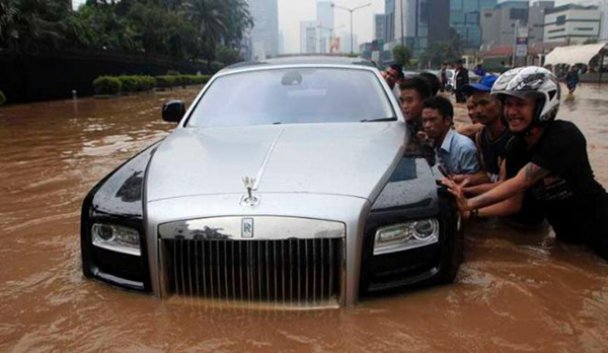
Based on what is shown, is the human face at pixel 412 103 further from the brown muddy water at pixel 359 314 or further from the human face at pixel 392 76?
the human face at pixel 392 76

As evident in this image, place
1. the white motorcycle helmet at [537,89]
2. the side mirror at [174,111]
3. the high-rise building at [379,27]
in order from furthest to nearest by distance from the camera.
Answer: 1. the high-rise building at [379,27]
2. the side mirror at [174,111]
3. the white motorcycle helmet at [537,89]

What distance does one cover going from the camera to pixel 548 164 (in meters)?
3.53

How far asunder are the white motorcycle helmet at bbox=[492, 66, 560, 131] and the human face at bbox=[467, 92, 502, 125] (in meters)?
0.89

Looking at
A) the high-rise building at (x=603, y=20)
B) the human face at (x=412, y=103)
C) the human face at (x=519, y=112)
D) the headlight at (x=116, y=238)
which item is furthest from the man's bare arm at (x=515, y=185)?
the high-rise building at (x=603, y=20)

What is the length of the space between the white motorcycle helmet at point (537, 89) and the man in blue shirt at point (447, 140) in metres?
0.90

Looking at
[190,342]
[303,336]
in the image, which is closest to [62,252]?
[190,342]

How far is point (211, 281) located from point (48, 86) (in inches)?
1050

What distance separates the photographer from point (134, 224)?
2721mm

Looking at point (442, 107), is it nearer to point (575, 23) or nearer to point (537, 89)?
point (537, 89)

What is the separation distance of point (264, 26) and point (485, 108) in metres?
179

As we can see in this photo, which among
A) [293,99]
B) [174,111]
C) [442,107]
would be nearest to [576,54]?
[442,107]

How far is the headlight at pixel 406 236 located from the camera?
105 inches

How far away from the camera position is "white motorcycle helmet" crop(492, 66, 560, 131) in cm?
345

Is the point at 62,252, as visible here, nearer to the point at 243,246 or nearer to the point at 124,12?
the point at 243,246
